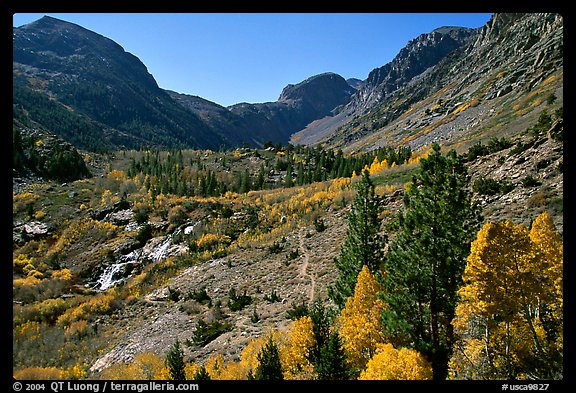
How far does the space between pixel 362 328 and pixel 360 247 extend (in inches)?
223

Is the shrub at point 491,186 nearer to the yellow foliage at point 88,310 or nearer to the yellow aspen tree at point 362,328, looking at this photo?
the yellow aspen tree at point 362,328

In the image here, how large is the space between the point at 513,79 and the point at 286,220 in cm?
9980

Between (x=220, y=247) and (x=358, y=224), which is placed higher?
(x=358, y=224)

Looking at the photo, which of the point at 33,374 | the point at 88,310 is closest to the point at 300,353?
the point at 33,374

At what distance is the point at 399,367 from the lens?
31.3ft

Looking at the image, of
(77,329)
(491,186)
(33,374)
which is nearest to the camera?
(33,374)

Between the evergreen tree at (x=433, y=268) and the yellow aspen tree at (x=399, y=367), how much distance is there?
1.31m

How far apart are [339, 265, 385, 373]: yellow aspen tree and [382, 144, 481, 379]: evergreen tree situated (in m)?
1.01

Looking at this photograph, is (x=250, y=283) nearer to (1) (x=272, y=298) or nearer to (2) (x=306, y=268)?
(1) (x=272, y=298)

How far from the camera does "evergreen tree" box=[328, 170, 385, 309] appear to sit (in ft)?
58.2

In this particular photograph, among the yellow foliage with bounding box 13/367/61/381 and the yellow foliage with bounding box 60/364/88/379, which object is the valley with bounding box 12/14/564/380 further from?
the yellow foliage with bounding box 13/367/61/381
